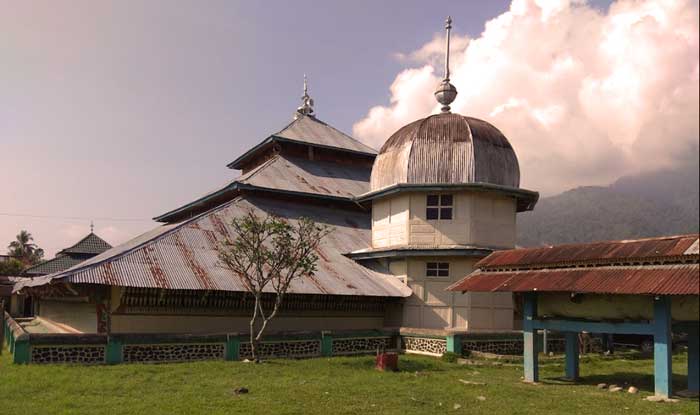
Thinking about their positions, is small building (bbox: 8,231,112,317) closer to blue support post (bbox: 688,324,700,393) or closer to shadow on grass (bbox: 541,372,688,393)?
shadow on grass (bbox: 541,372,688,393)

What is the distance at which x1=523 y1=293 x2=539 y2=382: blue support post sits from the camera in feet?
48.2

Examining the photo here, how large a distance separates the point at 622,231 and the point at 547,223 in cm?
447

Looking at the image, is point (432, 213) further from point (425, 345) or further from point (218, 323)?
point (218, 323)

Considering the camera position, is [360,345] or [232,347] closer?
[232,347]

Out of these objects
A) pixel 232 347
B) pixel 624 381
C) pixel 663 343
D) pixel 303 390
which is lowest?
pixel 624 381

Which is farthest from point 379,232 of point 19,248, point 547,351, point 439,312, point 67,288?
point 19,248

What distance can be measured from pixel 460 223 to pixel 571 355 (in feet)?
26.1

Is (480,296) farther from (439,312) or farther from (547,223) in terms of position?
(547,223)

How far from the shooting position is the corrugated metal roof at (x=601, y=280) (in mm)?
11023

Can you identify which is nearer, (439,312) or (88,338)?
(88,338)

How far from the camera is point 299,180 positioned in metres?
29.1

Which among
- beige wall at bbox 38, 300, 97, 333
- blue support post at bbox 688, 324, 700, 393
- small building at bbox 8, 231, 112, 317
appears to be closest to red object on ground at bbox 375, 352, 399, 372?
blue support post at bbox 688, 324, 700, 393

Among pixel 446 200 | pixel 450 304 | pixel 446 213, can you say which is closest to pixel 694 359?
pixel 450 304

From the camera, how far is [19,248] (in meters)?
81.4
